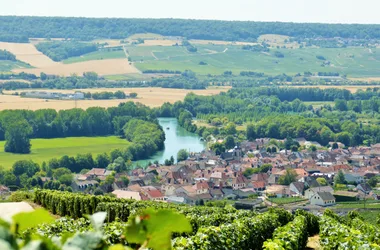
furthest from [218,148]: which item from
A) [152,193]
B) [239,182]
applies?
[152,193]

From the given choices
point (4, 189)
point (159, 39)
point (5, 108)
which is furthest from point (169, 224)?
point (159, 39)

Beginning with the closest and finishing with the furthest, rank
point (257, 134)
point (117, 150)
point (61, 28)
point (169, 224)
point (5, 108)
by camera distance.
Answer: point (169, 224) → point (117, 150) → point (257, 134) → point (5, 108) → point (61, 28)

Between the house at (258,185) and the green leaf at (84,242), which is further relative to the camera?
the house at (258,185)

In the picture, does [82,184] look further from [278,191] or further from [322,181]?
[322,181]

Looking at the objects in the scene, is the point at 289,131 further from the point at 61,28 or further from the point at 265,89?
the point at 61,28

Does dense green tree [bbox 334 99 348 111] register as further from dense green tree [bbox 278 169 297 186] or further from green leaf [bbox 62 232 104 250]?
green leaf [bbox 62 232 104 250]

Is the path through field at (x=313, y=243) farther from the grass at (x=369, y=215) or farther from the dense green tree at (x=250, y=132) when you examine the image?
the dense green tree at (x=250, y=132)

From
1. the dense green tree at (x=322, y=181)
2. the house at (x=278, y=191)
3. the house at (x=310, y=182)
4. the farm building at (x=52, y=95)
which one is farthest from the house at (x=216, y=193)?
the farm building at (x=52, y=95)

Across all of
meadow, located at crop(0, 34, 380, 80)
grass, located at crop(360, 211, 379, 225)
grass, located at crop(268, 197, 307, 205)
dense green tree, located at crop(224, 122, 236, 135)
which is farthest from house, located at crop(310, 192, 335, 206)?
meadow, located at crop(0, 34, 380, 80)
